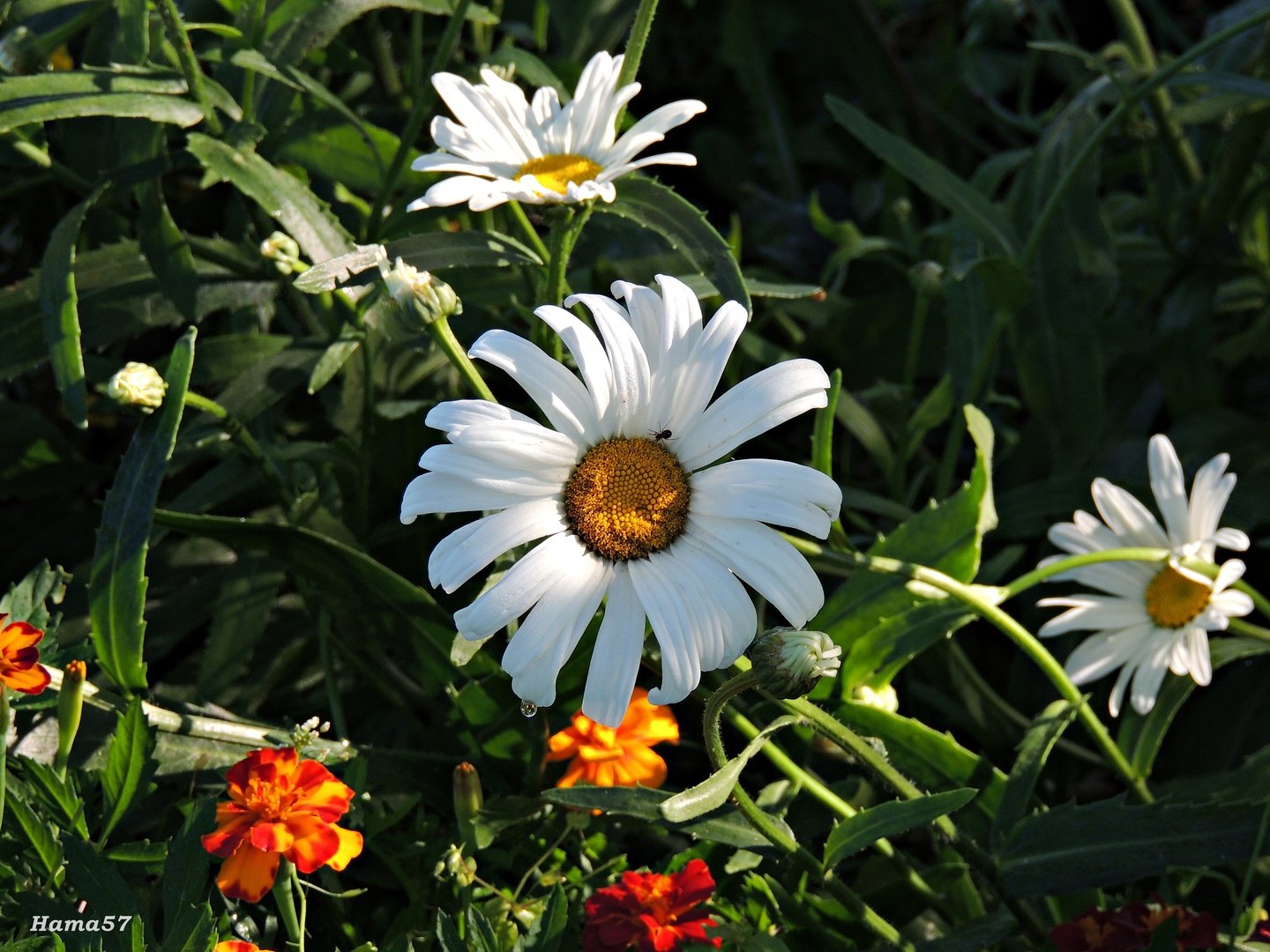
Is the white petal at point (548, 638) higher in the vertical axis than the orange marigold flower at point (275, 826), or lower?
higher

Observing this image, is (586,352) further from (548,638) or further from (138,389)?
(138,389)

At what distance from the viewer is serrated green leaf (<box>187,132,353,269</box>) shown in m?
1.18

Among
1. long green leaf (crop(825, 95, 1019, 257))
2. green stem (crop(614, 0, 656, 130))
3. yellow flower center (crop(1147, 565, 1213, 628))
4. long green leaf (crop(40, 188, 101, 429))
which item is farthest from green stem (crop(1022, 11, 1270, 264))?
long green leaf (crop(40, 188, 101, 429))

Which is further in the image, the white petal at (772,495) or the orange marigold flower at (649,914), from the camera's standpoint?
the orange marigold flower at (649,914)

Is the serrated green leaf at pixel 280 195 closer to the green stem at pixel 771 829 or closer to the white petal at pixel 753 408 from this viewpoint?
the white petal at pixel 753 408

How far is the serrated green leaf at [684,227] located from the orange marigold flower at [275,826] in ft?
1.67

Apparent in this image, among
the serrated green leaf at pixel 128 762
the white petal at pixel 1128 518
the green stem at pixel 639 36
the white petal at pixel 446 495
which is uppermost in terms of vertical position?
the green stem at pixel 639 36

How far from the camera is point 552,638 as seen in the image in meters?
0.84

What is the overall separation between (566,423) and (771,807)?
0.43m

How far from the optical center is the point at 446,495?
84 cm

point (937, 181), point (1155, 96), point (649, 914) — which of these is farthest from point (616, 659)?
point (1155, 96)

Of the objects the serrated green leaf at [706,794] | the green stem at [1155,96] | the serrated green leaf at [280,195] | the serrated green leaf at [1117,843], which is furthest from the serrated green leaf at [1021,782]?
the green stem at [1155,96]

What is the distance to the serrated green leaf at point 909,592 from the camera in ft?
3.82

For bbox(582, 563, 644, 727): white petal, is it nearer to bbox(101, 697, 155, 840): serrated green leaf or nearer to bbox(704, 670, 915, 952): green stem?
bbox(704, 670, 915, 952): green stem
